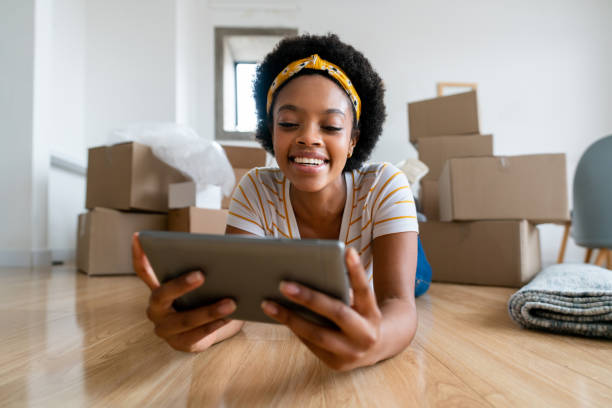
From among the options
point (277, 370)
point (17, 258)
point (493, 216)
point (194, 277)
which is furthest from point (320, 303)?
point (17, 258)

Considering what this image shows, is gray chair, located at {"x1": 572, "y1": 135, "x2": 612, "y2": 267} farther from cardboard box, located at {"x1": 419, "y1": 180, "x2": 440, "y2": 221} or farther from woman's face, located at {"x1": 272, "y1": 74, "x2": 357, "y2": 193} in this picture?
woman's face, located at {"x1": 272, "y1": 74, "x2": 357, "y2": 193}

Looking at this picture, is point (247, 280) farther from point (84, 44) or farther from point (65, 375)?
point (84, 44)

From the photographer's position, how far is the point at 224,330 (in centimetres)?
73

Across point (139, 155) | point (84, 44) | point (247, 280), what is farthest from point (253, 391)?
point (84, 44)

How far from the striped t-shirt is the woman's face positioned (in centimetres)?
10

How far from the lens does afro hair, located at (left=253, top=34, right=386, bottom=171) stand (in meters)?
0.86

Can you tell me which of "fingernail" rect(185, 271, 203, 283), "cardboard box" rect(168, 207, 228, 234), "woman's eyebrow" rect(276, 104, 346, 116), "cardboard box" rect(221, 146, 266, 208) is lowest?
"fingernail" rect(185, 271, 203, 283)

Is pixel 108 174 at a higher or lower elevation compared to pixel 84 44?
lower

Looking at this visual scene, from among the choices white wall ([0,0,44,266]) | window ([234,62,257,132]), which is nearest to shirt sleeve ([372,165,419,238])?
white wall ([0,0,44,266])

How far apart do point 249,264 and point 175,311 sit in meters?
0.17

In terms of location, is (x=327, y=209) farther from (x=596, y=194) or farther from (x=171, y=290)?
(x=596, y=194)

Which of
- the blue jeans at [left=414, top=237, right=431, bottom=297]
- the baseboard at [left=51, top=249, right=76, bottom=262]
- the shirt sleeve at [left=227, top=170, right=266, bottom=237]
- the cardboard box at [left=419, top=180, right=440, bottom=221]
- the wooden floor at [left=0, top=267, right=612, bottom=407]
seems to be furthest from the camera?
→ the baseboard at [left=51, top=249, right=76, bottom=262]

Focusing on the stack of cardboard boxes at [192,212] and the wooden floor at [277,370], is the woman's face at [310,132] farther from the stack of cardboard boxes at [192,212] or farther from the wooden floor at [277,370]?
the stack of cardboard boxes at [192,212]

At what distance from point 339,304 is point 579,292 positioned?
0.69 metres
